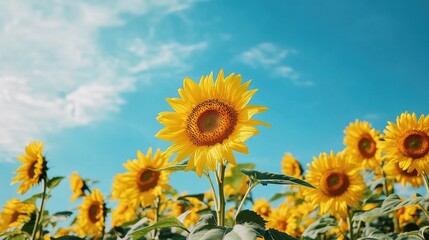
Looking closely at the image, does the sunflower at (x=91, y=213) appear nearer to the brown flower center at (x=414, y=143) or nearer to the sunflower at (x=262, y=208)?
the sunflower at (x=262, y=208)

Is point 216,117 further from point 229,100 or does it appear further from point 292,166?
point 292,166

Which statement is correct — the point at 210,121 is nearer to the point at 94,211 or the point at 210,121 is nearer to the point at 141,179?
the point at 141,179

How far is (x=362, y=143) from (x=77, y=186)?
4.60 m

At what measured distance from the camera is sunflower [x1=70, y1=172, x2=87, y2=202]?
7441mm

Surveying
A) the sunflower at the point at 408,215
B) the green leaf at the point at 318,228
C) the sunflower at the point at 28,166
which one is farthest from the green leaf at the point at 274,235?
the sunflower at the point at 408,215

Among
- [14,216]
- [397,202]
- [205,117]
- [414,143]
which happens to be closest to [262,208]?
[414,143]

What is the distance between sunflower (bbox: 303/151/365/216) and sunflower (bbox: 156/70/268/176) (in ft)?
8.20

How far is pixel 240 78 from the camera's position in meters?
3.41

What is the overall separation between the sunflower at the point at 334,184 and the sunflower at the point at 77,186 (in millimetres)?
3518

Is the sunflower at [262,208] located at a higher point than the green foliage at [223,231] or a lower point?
higher

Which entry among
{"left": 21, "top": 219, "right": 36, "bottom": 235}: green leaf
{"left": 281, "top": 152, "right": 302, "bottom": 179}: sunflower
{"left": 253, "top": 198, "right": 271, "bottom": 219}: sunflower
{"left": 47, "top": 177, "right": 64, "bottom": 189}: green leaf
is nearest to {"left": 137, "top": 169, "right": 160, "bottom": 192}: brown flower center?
{"left": 47, "top": 177, "right": 64, "bottom": 189}: green leaf

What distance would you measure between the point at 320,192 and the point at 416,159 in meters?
1.22

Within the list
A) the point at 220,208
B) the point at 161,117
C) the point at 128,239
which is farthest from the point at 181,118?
the point at 128,239

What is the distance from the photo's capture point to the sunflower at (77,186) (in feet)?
24.4
